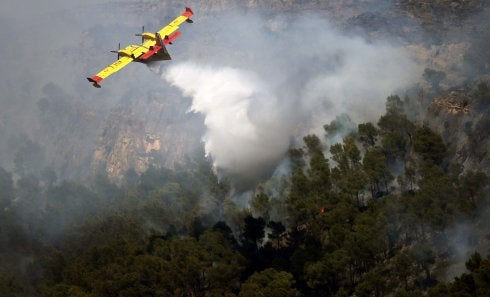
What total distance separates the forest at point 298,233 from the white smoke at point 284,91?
514 inches

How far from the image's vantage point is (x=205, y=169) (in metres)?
144

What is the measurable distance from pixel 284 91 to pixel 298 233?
6379 cm

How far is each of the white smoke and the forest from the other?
42.8ft

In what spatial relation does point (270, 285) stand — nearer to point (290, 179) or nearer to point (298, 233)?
point (298, 233)

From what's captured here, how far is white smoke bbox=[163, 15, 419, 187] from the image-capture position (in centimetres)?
14762

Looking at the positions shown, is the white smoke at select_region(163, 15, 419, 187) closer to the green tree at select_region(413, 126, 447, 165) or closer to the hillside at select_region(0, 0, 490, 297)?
the hillside at select_region(0, 0, 490, 297)

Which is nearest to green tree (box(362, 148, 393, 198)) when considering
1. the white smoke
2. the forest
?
the forest

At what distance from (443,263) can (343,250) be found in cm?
1281

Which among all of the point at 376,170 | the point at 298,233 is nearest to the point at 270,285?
the point at 298,233

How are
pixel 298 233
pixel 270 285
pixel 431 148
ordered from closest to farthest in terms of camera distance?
1. pixel 270 285
2. pixel 431 148
3. pixel 298 233


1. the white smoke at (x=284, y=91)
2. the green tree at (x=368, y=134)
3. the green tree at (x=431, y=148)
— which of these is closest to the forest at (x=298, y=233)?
→ the green tree at (x=431, y=148)

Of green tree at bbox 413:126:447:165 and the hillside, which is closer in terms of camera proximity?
the hillside

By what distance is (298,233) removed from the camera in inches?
4242

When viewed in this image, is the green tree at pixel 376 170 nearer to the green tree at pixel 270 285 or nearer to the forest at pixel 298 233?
the forest at pixel 298 233
